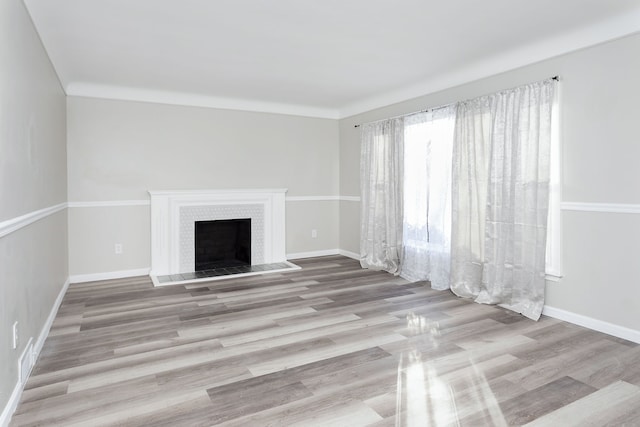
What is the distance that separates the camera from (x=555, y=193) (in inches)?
134

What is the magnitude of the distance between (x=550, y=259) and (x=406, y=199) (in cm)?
184

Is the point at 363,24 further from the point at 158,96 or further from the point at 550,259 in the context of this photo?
the point at 158,96

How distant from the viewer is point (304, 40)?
337 centimetres

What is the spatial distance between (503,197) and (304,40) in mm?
2279

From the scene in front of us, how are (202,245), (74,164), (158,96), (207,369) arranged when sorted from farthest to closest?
(202,245), (158,96), (74,164), (207,369)

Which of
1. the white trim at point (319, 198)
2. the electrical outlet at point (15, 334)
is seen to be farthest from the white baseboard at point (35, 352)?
the white trim at point (319, 198)

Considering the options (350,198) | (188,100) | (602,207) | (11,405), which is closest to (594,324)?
(602,207)

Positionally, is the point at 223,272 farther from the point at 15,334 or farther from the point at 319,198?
the point at 15,334

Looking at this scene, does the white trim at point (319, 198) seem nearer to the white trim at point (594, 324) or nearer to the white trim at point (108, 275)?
the white trim at point (108, 275)

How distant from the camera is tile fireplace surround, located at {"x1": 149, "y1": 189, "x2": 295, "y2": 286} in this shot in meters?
5.06

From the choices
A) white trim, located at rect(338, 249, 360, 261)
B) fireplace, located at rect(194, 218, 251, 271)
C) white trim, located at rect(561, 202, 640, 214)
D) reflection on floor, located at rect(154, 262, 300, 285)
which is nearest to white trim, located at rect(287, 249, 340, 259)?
white trim, located at rect(338, 249, 360, 261)

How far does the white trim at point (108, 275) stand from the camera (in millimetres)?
4695

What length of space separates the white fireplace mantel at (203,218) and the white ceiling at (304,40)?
1.37m

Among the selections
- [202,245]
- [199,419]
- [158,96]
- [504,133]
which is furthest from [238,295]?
[504,133]
